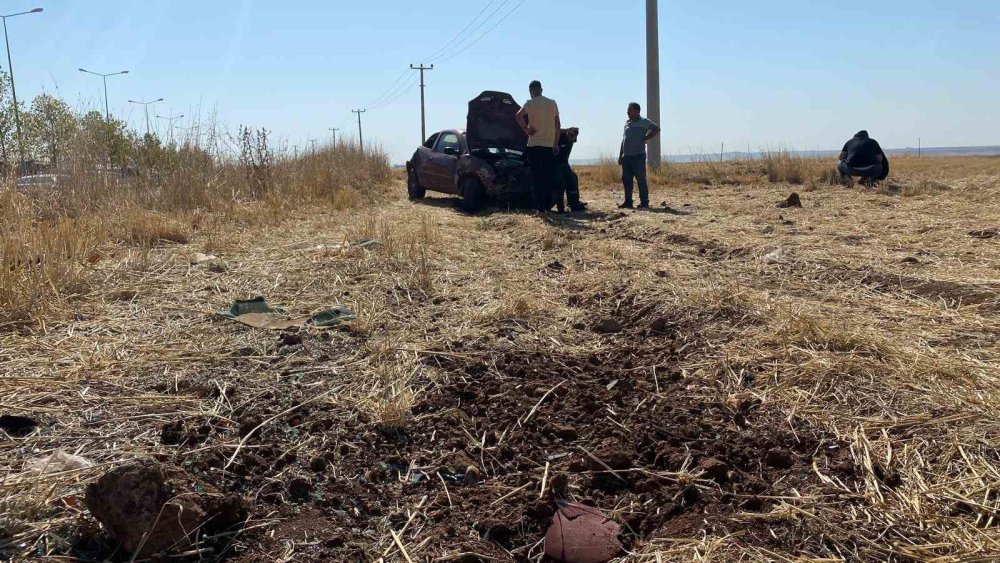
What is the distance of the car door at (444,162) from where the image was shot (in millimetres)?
13156

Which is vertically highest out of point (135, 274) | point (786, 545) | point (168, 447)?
point (135, 274)

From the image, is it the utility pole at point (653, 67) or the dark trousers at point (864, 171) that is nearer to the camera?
the dark trousers at point (864, 171)

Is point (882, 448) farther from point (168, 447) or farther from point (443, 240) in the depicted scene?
point (443, 240)

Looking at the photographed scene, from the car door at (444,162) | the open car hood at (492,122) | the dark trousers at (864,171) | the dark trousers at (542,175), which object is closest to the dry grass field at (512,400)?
the dark trousers at (542,175)

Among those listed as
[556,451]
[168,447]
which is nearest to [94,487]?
[168,447]

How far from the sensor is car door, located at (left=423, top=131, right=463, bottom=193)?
1316cm

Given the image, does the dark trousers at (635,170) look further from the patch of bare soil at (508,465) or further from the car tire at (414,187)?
the patch of bare soil at (508,465)

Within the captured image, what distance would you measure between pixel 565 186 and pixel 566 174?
0.20 m

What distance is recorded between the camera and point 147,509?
2117mm

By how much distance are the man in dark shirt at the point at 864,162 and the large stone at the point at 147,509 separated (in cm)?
1459

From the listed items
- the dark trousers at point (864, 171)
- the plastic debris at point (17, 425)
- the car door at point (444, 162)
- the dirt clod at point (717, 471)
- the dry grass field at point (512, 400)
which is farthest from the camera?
the dark trousers at point (864, 171)

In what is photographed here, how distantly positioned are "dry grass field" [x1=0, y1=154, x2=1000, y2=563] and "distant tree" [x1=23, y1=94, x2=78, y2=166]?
206cm

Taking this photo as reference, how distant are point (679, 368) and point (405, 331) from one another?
1597 millimetres

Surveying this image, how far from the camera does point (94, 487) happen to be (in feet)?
6.97
